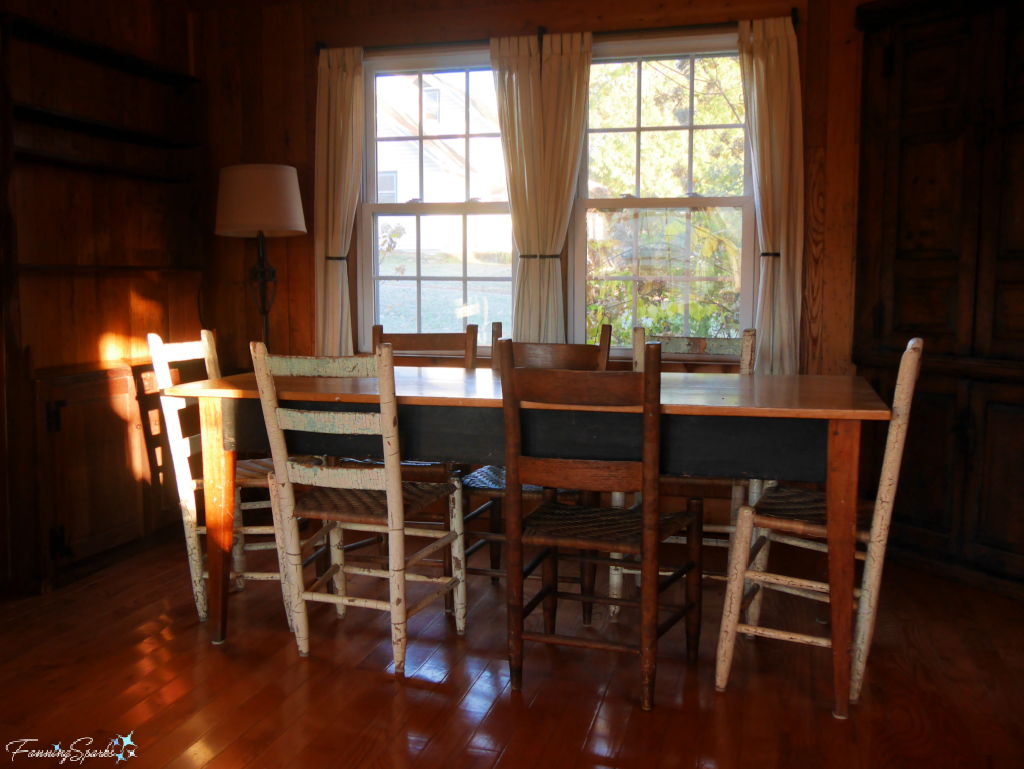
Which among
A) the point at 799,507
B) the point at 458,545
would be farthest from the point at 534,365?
the point at 799,507

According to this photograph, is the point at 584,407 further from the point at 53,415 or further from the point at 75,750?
the point at 53,415

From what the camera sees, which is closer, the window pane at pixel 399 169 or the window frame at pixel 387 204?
the window frame at pixel 387 204

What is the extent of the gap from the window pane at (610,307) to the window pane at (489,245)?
480mm

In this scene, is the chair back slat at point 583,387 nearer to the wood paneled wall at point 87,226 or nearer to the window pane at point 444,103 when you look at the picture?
the wood paneled wall at point 87,226

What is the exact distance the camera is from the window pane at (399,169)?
4461 millimetres

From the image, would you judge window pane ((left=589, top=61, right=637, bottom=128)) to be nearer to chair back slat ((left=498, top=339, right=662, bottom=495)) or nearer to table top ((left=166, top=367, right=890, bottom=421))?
table top ((left=166, top=367, right=890, bottom=421))

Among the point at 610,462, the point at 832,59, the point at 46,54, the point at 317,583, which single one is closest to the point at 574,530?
the point at 610,462

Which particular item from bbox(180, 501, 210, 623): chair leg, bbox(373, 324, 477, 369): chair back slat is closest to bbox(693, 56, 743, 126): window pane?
bbox(373, 324, 477, 369): chair back slat

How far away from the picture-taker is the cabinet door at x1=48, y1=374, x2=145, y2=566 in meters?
3.32

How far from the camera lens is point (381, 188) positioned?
4.52m

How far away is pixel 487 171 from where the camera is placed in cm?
435

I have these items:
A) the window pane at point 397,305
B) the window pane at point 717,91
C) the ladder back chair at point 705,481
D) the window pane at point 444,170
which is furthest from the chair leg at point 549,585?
the window pane at point 717,91

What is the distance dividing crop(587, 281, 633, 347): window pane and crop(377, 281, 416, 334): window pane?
0.99 metres

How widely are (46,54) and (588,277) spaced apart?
269 cm
